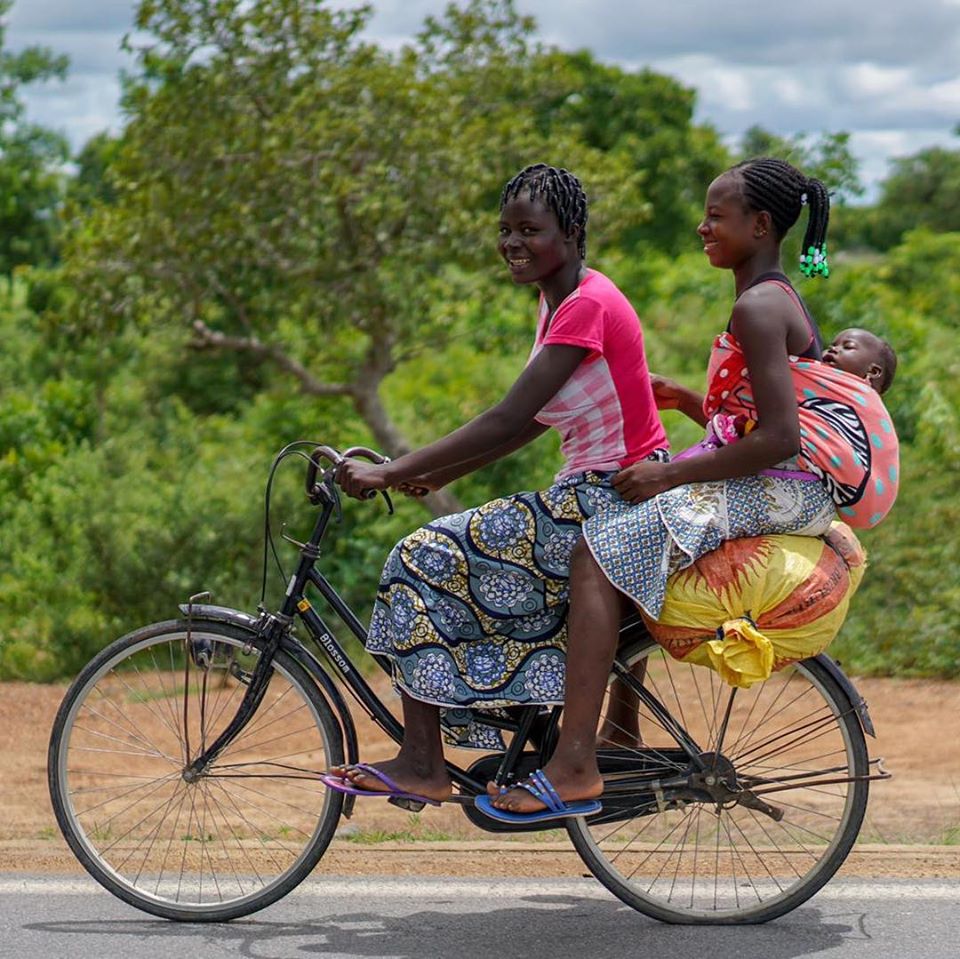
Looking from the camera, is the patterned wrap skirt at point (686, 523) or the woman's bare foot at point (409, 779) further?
the woman's bare foot at point (409, 779)

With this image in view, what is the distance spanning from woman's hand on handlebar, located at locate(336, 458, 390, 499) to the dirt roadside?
1350mm

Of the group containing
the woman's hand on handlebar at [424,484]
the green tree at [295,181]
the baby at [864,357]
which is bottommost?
the woman's hand on handlebar at [424,484]

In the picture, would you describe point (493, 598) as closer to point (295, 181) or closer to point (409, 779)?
point (409, 779)

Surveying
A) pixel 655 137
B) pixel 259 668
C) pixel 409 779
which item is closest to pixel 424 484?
pixel 259 668

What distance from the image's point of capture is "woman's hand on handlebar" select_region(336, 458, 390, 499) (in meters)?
3.95

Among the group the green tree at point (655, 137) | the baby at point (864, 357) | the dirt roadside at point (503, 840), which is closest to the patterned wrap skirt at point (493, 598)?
the baby at point (864, 357)

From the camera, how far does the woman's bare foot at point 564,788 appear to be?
3.97 metres

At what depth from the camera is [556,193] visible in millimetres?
3971

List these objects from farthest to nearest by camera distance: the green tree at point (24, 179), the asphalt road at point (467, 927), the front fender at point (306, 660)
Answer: the green tree at point (24, 179), the front fender at point (306, 660), the asphalt road at point (467, 927)

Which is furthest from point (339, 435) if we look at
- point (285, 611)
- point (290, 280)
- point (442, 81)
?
point (285, 611)

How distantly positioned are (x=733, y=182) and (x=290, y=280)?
6.77m

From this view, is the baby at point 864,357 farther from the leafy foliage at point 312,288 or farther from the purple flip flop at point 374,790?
the leafy foliage at point 312,288

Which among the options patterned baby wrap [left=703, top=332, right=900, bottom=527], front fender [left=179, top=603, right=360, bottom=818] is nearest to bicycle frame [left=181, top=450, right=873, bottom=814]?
front fender [left=179, top=603, right=360, bottom=818]

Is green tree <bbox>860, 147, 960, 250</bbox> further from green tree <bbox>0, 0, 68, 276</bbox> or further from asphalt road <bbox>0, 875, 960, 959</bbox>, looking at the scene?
asphalt road <bbox>0, 875, 960, 959</bbox>
